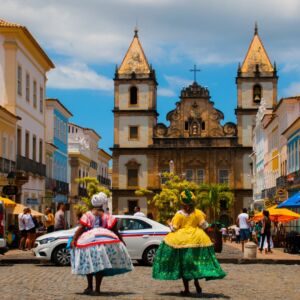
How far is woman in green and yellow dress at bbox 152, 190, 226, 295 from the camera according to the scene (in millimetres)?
12695

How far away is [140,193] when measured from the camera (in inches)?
3118

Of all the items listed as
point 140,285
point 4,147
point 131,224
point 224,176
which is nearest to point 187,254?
point 140,285

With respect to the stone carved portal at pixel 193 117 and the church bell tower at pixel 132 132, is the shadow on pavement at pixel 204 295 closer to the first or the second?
the church bell tower at pixel 132 132

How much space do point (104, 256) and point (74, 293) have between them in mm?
1078

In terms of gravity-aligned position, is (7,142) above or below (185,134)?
below

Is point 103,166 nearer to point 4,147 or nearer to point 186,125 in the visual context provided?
point 186,125

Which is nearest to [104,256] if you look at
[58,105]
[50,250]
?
[50,250]

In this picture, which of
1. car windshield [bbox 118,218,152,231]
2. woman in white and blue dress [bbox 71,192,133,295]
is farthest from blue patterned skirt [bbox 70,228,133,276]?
car windshield [bbox 118,218,152,231]

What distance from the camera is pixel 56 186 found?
53.6 meters

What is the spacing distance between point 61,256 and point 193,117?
64002 millimetres

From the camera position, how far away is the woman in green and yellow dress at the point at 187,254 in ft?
41.7

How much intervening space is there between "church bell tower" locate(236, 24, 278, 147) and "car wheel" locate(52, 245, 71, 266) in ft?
202

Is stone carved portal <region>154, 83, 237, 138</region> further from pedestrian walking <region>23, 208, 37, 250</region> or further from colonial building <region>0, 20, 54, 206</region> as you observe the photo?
pedestrian walking <region>23, 208, 37, 250</region>

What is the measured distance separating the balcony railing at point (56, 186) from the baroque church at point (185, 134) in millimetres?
24799
